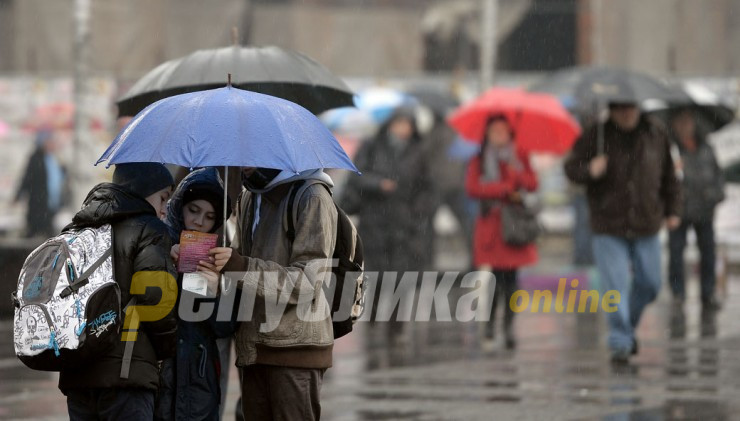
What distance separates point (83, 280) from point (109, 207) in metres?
0.33

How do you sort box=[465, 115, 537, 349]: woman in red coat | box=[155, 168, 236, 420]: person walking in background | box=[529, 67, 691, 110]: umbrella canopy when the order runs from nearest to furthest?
box=[155, 168, 236, 420]: person walking in background < box=[529, 67, 691, 110]: umbrella canopy < box=[465, 115, 537, 349]: woman in red coat

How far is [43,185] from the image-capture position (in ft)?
67.4

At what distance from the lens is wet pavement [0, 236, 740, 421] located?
8867mm

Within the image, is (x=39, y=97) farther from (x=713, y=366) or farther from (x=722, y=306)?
(x=713, y=366)

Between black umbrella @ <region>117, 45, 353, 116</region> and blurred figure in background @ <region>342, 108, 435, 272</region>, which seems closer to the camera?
black umbrella @ <region>117, 45, 353, 116</region>

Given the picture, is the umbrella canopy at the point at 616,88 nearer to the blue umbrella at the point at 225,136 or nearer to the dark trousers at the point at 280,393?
the blue umbrella at the point at 225,136

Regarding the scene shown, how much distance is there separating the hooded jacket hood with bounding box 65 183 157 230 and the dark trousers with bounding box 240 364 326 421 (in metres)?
0.81

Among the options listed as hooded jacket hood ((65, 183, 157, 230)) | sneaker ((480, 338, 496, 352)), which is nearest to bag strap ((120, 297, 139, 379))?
hooded jacket hood ((65, 183, 157, 230))

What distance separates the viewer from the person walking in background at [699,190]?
49.9 ft

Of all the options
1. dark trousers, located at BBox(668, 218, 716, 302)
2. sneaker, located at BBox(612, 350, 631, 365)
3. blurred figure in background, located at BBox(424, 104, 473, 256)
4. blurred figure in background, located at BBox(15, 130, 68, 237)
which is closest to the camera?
sneaker, located at BBox(612, 350, 631, 365)

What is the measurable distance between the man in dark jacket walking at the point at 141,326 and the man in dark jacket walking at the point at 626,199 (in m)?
5.84

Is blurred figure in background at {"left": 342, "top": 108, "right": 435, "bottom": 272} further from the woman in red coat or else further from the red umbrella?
the woman in red coat

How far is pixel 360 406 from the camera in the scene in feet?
29.8

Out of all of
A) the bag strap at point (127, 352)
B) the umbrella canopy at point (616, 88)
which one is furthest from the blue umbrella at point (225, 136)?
the umbrella canopy at point (616, 88)
